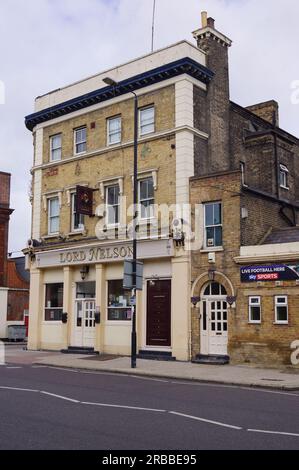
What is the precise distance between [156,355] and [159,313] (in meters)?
1.72

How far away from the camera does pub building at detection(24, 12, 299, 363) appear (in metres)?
21.1

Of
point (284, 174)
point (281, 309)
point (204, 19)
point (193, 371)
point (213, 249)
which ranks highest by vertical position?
point (204, 19)

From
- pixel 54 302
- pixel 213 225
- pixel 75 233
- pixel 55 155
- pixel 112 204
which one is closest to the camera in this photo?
pixel 213 225

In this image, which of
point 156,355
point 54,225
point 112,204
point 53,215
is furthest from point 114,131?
point 156,355

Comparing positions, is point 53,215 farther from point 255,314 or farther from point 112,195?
point 255,314

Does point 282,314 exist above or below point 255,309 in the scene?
below

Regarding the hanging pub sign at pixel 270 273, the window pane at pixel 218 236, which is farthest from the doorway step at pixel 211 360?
the window pane at pixel 218 236

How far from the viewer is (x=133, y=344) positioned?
19656 millimetres

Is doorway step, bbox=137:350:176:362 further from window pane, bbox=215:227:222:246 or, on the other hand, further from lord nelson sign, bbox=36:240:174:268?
window pane, bbox=215:227:222:246

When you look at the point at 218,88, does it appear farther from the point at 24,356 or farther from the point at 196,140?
the point at 24,356

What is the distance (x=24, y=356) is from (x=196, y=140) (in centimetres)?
1206

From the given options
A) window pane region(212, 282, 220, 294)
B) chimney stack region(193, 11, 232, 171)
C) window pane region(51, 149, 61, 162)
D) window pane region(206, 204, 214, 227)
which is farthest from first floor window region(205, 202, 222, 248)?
window pane region(51, 149, 61, 162)

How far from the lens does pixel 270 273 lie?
790 inches

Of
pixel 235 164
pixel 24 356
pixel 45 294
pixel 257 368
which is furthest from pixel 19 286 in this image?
pixel 257 368
